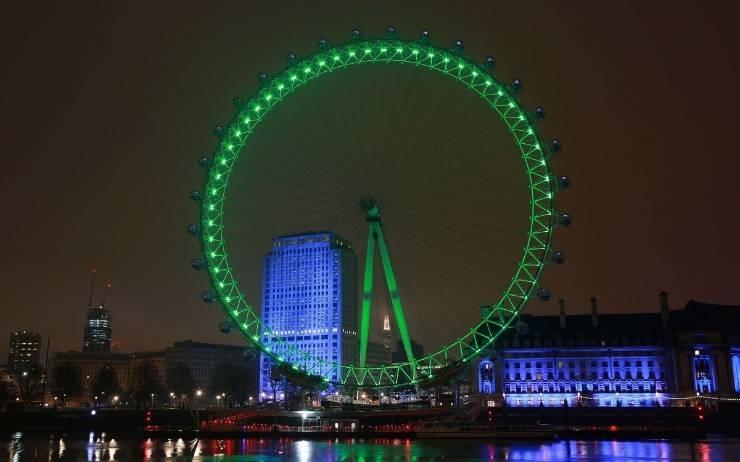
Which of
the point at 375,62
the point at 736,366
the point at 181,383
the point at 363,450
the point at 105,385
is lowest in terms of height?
the point at 363,450

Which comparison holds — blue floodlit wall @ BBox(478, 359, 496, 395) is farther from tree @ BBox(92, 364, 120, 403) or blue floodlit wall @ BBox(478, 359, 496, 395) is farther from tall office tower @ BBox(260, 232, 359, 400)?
tree @ BBox(92, 364, 120, 403)

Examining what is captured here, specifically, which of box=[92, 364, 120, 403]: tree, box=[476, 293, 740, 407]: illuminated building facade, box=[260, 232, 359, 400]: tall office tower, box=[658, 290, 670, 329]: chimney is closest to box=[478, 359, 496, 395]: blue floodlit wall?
box=[476, 293, 740, 407]: illuminated building facade

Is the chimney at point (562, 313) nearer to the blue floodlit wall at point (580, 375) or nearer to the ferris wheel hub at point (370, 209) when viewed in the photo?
the blue floodlit wall at point (580, 375)

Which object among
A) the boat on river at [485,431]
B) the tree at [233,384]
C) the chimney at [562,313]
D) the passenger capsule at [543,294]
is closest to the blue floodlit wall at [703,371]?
the chimney at [562,313]

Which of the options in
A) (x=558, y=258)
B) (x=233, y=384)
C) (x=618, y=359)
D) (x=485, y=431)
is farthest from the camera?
(x=233, y=384)

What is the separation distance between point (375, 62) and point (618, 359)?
76.8m

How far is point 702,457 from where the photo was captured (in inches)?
1741

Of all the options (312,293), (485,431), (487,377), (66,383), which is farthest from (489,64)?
(312,293)

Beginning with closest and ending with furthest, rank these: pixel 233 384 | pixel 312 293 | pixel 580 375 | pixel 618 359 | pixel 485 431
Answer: pixel 485 431
pixel 618 359
pixel 580 375
pixel 233 384
pixel 312 293

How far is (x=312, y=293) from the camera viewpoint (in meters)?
182

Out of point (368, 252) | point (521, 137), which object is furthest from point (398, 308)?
point (521, 137)

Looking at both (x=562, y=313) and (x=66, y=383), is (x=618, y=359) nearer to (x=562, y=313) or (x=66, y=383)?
(x=562, y=313)

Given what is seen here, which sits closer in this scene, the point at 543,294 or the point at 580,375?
the point at 543,294

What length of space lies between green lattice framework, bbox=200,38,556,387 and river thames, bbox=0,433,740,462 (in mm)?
5986
